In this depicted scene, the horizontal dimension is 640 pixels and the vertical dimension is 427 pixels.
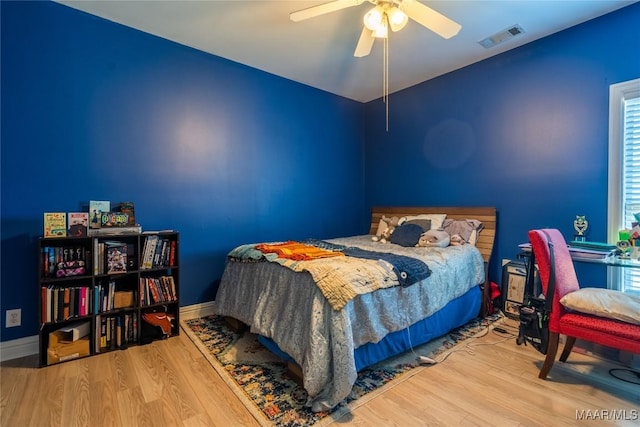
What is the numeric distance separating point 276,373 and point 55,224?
6.48 ft

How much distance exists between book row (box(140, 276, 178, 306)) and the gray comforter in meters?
0.43

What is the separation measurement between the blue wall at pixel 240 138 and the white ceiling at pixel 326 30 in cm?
15

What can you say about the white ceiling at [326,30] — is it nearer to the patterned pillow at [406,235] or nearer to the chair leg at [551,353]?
the patterned pillow at [406,235]

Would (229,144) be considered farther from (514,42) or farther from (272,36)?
(514,42)

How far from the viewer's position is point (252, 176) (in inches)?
137

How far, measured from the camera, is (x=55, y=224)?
2.26 meters

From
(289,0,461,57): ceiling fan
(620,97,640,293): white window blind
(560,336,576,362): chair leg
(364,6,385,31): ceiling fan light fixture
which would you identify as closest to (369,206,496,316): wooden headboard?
(560,336,576,362): chair leg

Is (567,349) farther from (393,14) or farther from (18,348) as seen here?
(18,348)

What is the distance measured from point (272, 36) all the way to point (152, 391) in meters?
3.00

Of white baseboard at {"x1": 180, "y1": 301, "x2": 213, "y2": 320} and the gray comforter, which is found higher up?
the gray comforter

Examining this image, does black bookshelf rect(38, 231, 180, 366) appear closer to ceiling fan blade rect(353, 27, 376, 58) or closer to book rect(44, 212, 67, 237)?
book rect(44, 212, 67, 237)

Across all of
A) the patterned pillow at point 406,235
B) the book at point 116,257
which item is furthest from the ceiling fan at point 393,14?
the book at point 116,257

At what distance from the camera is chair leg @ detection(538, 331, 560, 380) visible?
1.91 m

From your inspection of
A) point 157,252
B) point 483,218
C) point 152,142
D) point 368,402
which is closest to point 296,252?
point 368,402
